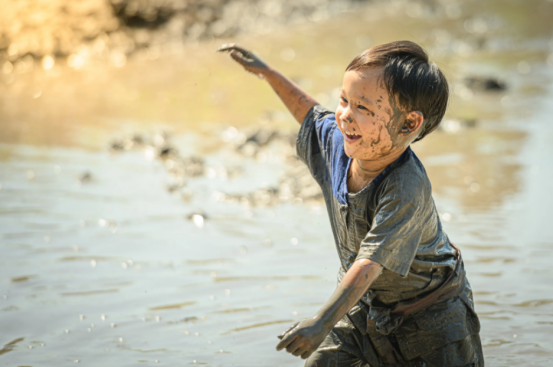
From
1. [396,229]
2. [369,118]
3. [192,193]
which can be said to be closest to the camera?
Result: [396,229]

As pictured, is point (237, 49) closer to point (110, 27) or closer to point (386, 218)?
point (386, 218)

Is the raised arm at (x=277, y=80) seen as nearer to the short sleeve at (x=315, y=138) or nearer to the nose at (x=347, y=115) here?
the short sleeve at (x=315, y=138)

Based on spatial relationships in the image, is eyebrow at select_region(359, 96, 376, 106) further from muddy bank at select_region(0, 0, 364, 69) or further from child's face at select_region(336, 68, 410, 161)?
muddy bank at select_region(0, 0, 364, 69)

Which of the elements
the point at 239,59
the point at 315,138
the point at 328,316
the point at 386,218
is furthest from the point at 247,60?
the point at 328,316

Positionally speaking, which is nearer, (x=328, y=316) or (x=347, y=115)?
(x=328, y=316)

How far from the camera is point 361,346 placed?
2.22 meters

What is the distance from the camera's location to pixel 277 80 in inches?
95.9

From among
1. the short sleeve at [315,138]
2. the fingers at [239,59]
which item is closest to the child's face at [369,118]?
the short sleeve at [315,138]

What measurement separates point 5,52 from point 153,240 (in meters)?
4.75

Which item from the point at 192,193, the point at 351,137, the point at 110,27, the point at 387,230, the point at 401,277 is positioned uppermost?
the point at 351,137

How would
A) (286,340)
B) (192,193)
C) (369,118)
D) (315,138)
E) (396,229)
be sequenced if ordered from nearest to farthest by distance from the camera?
1. (286,340)
2. (396,229)
3. (369,118)
4. (315,138)
5. (192,193)

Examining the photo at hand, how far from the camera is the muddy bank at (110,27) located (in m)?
7.72

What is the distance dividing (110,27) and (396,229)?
7498 millimetres

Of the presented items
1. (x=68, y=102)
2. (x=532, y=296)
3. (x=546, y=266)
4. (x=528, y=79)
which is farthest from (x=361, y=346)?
(x=528, y=79)
